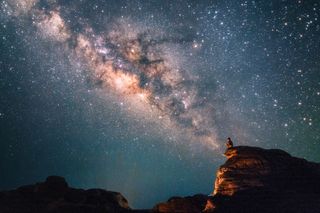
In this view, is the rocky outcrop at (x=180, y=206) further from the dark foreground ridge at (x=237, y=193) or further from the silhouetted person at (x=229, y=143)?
the silhouetted person at (x=229, y=143)

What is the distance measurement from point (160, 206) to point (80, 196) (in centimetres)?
1005

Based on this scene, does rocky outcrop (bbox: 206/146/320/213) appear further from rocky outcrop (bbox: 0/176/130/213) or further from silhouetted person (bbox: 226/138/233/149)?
rocky outcrop (bbox: 0/176/130/213)

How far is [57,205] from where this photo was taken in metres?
32.4

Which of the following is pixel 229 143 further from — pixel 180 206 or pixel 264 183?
pixel 180 206

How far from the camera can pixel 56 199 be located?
34.0m

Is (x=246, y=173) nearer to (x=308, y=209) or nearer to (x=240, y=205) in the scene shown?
(x=240, y=205)

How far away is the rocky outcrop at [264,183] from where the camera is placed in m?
27.5

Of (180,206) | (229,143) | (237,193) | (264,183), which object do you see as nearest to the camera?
(237,193)

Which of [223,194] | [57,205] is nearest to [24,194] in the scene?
[57,205]

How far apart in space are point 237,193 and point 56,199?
20922 millimetres

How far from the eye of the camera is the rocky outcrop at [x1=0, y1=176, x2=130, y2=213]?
3167 cm

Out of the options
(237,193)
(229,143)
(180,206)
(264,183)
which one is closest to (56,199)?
(180,206)

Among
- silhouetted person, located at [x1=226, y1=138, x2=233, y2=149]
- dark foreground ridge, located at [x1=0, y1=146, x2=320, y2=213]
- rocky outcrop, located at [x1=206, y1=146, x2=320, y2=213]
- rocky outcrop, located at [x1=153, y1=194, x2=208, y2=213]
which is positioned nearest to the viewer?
rocky outcrop, located at [x1=206, y1=146, x2=320, y2=213]

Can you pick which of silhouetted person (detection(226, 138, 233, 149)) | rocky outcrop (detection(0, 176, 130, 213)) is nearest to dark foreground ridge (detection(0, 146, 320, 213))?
rocky outcrop (detection(0, 176, 130, 213))
